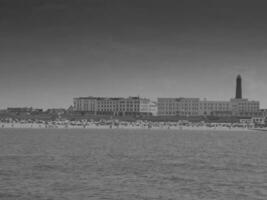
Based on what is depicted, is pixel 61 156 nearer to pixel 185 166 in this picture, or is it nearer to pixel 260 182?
pixel 185 166

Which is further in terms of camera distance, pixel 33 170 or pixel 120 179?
pixel 33 170

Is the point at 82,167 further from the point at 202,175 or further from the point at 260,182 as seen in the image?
the point at 260,182

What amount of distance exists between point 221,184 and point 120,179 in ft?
22.3

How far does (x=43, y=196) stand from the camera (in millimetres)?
29906

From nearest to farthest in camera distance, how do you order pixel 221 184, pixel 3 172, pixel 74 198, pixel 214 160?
pixel 74 198
pixel 221 184
pixel 3 172
pixel 214 160

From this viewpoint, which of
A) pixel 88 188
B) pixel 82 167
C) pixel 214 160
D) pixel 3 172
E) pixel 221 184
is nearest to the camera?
pixel 88 188

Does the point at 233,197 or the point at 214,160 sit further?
the point at 214,160

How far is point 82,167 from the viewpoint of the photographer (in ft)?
140

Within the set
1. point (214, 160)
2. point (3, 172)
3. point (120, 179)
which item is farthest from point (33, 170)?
point (214, 160)

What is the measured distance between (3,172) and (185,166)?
1547 cm

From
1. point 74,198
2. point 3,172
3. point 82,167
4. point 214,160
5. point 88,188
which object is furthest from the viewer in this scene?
point 214,160

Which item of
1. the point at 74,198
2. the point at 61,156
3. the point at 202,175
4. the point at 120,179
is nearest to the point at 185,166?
the point at 202,175

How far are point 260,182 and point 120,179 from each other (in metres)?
9.37

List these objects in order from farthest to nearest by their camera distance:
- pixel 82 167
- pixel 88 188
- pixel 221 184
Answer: pixel 82 167 < pixel 221 184 < pixel 88 188
